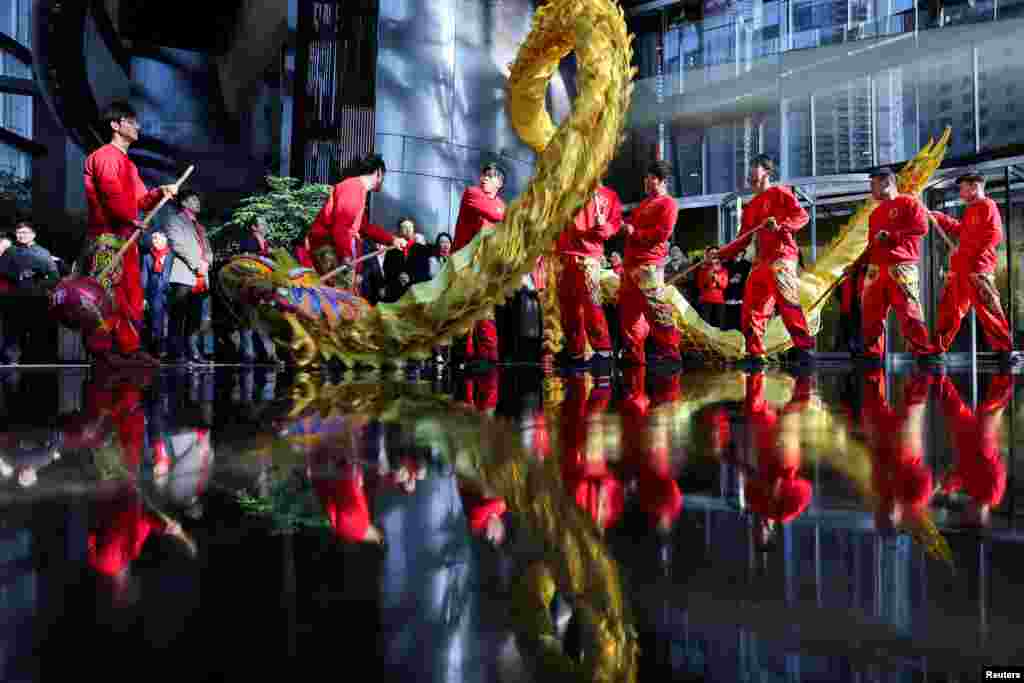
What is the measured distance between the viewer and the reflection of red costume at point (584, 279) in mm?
5574

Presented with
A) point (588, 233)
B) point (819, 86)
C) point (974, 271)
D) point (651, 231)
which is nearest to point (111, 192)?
point (588, 233)

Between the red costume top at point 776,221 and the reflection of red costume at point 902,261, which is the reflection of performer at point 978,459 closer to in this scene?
the red costume top at point 776,221

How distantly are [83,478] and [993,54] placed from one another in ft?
42.6

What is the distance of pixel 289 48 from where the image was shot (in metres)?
14.0

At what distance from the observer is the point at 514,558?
62 cm

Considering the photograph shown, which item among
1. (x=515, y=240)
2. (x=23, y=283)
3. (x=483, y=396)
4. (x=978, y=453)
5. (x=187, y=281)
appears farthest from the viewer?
(x=187, y=281)

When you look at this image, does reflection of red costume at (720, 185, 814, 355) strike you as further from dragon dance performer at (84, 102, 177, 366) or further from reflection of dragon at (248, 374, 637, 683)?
reflection of dragon at (248, 374, 637, 683)

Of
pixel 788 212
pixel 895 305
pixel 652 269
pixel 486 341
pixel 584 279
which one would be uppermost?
pixel 788 212

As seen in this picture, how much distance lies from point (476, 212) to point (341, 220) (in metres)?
0.97

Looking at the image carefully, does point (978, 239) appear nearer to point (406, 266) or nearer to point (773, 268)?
point (773, 268)

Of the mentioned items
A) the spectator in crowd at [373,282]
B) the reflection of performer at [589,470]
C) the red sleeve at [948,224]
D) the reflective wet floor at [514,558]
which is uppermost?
the red sleeve at [948,224]

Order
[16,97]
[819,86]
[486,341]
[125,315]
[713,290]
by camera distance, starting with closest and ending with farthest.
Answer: [125,315] → [486,341] → [713,290] → [16,97] → [819,86]

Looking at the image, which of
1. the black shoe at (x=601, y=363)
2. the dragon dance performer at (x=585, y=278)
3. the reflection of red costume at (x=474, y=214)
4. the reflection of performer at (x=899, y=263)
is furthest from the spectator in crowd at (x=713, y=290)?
the reflection of red costume at (x=474, y=214)

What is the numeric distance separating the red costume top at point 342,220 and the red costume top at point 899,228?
12.7 feet
